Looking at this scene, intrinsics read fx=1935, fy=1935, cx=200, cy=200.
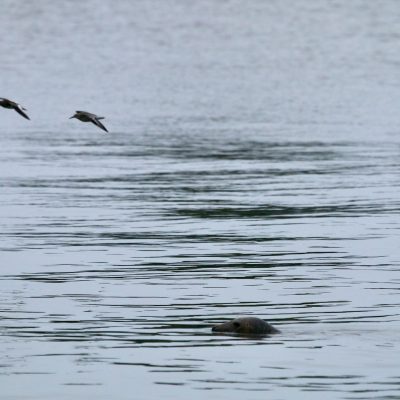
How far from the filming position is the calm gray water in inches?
593

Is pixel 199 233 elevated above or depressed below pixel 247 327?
above

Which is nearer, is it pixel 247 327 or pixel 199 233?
pixel 247 327

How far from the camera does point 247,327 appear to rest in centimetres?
1625

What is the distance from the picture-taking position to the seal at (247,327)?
→ 1623 centimetres

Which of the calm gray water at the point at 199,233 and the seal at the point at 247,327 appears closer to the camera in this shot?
the calm gray water at the point at 199,233

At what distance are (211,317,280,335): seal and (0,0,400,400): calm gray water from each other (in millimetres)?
111

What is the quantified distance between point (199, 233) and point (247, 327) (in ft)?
21.6

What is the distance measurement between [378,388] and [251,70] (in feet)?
131

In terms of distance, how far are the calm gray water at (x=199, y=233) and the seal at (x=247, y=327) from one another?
0.11 m

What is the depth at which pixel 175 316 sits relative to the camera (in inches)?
674

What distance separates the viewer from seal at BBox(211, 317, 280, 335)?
1623cm

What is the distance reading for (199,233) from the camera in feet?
74.8

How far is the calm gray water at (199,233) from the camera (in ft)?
49.4

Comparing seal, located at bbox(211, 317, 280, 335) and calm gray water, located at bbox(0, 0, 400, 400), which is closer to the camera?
calm gray water, located at bbox(0, 0, 400, 400)
